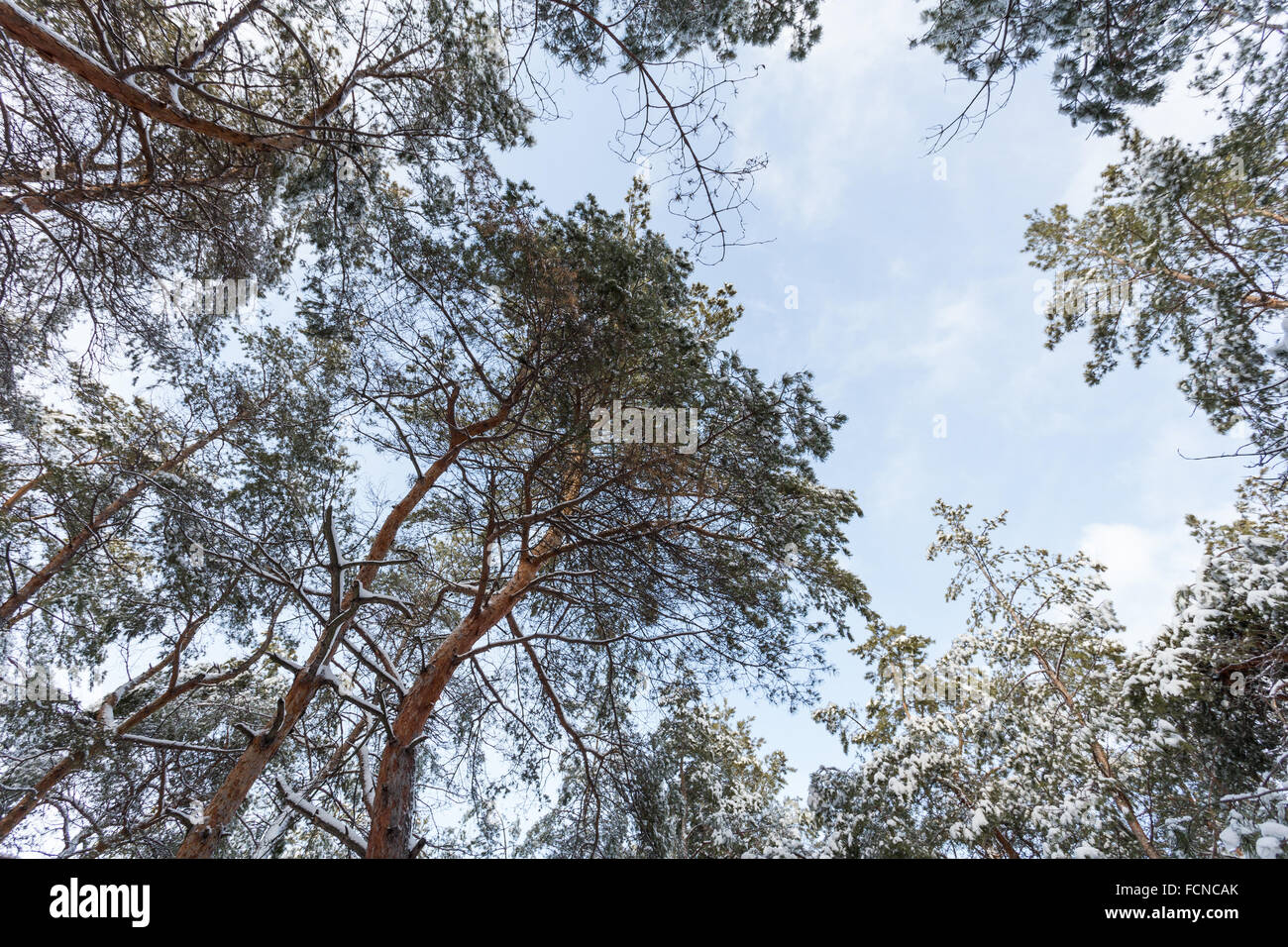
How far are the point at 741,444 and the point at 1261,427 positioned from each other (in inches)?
155

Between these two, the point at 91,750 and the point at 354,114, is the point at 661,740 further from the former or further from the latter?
the point at 354,114

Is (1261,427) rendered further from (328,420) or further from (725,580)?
(328,420)

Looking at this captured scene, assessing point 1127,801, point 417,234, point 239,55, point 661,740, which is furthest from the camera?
point 1127,801

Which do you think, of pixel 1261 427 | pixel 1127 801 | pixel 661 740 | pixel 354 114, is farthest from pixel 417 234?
pixel 1127 801

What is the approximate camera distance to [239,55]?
396 cm

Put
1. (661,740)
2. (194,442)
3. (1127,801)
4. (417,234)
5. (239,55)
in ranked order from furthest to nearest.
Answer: (1127,801) → (661,740) → (194,442) → (417,234) → (239,55)

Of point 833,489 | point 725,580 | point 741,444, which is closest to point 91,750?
point 725,580

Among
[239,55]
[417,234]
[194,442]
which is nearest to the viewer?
[239,55]

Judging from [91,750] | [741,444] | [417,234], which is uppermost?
[417,234]

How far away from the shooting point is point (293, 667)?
3.67 m

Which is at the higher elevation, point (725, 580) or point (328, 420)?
point (328, 420)

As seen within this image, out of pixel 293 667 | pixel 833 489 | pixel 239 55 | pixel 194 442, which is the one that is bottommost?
pixel 293 667

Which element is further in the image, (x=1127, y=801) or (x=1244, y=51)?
(x=1127, y=801)

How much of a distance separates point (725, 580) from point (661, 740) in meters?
2.10
